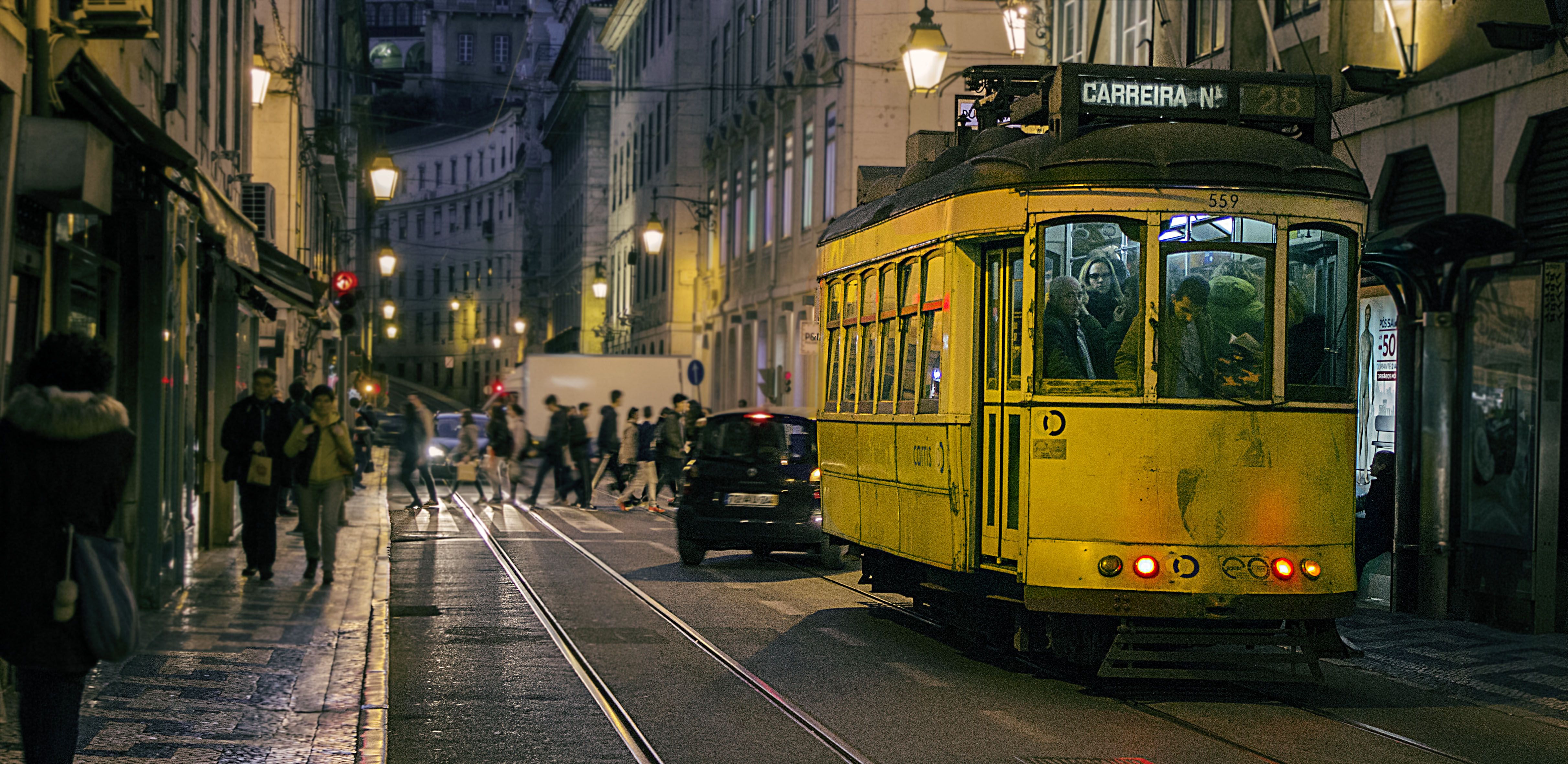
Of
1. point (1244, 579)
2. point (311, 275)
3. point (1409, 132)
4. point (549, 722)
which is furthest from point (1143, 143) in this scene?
point (311, 275)

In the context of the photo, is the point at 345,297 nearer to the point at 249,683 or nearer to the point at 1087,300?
the point at 249,683

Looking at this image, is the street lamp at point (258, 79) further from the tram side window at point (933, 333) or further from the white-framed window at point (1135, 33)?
the tram side window at point (933, 333)

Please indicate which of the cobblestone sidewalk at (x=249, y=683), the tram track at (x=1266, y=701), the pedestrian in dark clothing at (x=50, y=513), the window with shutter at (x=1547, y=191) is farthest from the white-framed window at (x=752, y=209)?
the pedestrian in dark clothing at (x=50, y=513)

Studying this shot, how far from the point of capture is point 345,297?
107 ft

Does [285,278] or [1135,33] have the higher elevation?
[1135,33]

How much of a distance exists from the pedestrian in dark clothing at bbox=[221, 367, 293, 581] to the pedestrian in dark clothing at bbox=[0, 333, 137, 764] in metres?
9.41

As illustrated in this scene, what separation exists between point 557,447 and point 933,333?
2008 centimetres

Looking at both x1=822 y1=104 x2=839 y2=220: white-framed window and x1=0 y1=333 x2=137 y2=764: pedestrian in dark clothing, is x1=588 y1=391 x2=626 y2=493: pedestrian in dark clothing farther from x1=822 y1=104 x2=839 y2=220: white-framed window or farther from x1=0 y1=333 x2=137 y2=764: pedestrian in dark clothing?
x1=0 y1=333 x2=137 y2=764: pedestrian in dark clothing

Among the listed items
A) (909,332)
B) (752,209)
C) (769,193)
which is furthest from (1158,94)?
(752,209)

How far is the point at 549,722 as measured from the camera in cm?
884

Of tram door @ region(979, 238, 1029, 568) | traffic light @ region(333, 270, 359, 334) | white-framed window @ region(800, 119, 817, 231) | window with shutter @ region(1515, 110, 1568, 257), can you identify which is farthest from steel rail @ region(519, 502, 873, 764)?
white-framed window @ region(800, 119, 817, 231)

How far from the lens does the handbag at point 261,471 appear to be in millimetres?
15305

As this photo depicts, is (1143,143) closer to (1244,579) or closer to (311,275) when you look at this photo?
(1244,579)

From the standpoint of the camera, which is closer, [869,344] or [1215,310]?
[1215,310]
